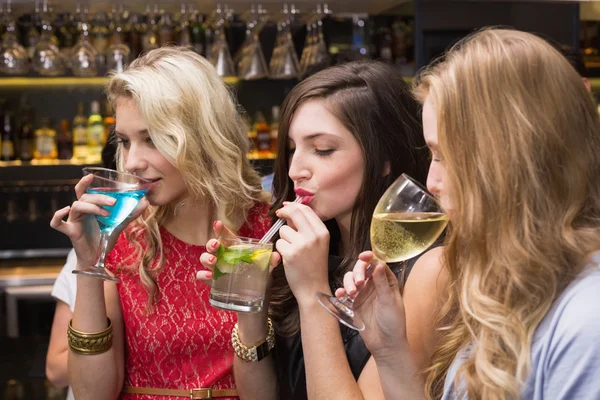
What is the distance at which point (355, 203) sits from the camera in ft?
5.94

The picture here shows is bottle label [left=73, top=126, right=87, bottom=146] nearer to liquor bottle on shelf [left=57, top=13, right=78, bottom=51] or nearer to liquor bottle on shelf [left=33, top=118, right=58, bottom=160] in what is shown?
liquor bottle on shelf [left=33, top=118, right=58, bottom=160]

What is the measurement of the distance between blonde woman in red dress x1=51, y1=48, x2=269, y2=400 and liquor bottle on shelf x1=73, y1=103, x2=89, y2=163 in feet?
9.75

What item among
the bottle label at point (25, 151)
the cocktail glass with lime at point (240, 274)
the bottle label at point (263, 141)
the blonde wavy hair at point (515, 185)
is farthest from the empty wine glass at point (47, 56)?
the blonde wavy hair at point (515, 185)

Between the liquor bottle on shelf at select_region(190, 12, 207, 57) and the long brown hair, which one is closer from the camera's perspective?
the long brown hair

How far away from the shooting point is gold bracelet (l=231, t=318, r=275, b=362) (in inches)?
72.6

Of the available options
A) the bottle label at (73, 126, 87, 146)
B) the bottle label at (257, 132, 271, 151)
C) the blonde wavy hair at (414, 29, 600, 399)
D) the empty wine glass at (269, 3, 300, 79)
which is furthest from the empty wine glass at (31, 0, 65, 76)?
the blonde wavy hair at (414, 29, 600, 399)

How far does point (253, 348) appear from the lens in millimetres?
1839

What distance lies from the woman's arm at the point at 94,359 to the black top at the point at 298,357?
39cm

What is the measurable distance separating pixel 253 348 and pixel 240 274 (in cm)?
29

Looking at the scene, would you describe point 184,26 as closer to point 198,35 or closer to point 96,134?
point 198,35

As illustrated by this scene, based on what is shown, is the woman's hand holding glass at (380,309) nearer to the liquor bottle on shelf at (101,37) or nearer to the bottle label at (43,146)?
the liquor bottle on shelf at (101,37)

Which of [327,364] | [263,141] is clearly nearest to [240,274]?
[327,364]

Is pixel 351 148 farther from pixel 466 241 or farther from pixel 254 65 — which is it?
pixel 254 65

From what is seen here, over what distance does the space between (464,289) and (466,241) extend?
0.07m
